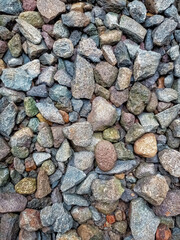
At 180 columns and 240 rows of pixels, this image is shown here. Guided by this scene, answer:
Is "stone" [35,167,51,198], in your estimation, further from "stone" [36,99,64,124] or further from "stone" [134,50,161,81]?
"stone" [134,50,161,81]

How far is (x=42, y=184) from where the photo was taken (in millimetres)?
1264

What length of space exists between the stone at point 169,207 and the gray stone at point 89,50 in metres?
0.98

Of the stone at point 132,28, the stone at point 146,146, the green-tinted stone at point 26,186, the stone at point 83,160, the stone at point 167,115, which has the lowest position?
the green-tinted stone at point 26,186

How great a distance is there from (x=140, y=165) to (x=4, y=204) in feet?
2.87

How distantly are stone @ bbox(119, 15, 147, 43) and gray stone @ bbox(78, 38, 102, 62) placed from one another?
224mm

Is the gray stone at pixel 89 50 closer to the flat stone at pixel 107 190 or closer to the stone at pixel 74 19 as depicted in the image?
the stone at pixel 74 19

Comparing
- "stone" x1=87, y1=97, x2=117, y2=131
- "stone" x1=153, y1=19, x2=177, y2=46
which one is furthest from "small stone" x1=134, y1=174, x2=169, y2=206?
"stone" x1=153, y1=19, x2=177, y2=46

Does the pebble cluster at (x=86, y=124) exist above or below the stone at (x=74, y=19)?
below

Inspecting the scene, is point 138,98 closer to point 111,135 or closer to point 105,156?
point 111,135

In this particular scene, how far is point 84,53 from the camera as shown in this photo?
1.31 meters

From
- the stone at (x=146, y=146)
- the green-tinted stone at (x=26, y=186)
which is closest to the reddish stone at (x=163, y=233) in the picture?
the stone at (x=146, y=146)

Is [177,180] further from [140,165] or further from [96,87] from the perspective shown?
[96,87]

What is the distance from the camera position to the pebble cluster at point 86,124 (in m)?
1.27

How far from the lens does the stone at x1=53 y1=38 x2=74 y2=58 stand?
130 cm
